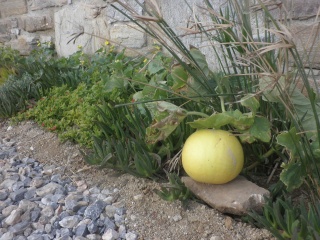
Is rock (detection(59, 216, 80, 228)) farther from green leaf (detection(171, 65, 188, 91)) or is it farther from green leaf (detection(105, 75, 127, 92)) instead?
green leaf (detection(105, 75, 127, 92))

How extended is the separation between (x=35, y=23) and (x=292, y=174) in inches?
143

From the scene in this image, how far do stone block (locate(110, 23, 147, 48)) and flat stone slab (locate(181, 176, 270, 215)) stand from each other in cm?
197

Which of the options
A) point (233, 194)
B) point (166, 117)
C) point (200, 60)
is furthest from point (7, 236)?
point (200, 60)

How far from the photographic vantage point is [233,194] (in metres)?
1.84

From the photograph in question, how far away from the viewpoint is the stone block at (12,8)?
4.82 metres

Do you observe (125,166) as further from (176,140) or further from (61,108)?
(61,108)

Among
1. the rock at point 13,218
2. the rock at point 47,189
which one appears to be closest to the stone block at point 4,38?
the rock at point 47,189

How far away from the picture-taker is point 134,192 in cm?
213

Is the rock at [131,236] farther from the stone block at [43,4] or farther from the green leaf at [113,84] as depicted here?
the stone block at [43,4]

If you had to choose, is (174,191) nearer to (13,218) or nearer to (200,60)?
(200,60)

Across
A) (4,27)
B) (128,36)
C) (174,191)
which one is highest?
(128,36)

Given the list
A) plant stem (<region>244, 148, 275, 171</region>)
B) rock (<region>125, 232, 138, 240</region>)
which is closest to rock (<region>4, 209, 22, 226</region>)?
rock (<region>125, 232, 138, 240</region>)

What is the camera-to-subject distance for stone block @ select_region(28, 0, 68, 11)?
4382 mm

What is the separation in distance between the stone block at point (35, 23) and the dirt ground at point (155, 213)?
2298 millimetres
